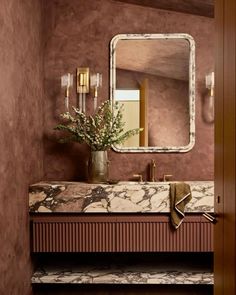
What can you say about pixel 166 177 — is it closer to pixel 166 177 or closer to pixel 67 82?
pixel 166 177

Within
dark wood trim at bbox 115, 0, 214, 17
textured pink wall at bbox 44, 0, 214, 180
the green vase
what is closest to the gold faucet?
textured pink wall at bbox 44, 0, 214, 180

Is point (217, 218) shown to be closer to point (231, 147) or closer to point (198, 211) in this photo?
point (231, 147)

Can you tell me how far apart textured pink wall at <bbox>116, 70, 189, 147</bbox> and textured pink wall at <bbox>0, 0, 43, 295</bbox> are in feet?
2.69

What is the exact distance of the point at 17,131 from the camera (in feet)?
8.70

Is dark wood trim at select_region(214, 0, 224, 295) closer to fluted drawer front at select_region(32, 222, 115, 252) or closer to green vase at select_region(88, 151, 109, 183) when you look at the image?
fluted drawer front at select_region(32, 222, 115, 252)

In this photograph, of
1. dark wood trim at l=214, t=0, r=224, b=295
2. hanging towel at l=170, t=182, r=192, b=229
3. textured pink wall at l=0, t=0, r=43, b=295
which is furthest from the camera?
hanging towel at l=170, t=182, r=192, b=229

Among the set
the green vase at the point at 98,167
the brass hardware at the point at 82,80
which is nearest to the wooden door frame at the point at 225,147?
the green vase at the point at 98,167

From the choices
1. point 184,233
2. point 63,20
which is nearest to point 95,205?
point 184,233

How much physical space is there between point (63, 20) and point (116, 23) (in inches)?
18.6

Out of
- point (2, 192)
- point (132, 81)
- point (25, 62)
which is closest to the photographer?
point (2, 192)

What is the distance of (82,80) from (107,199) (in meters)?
1.15

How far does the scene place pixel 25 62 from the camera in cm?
289

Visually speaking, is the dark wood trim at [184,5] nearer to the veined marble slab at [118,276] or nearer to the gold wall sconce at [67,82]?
the gold wall sconce at [67,82]

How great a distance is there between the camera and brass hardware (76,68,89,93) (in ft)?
11.5
